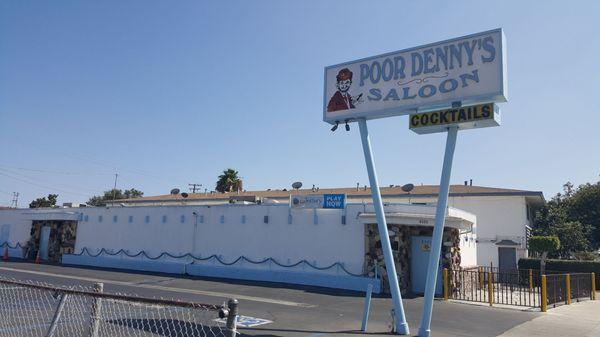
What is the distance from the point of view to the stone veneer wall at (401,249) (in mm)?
19472

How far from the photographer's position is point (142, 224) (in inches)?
1105

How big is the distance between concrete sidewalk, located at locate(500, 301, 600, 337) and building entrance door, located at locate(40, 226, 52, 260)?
3178 cm

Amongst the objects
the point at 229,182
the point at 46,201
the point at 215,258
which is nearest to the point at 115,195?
the point at 46,201

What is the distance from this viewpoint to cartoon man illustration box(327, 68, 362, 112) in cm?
1209

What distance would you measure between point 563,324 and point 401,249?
24.8 ft

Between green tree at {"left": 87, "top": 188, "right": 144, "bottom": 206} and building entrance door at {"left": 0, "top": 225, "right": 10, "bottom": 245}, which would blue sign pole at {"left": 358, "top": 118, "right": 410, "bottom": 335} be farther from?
green tree at {"left": 87, "top": 188, "right": 144, "bottom": 206}

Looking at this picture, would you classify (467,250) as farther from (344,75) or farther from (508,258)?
(344,75)

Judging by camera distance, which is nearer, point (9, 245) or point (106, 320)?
point (106, 320)

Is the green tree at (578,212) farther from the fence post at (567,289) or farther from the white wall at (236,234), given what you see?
the white wall at (236,234)

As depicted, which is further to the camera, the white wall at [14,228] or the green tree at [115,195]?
the green tree at [115,195]

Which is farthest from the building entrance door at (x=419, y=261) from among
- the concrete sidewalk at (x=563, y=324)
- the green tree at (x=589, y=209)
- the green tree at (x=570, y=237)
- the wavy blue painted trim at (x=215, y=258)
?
the green tree at (x=589, y=209)

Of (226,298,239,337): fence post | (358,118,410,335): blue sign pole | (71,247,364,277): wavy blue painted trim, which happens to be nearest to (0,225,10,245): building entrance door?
(71,247,364,277): wavy blue painted trim

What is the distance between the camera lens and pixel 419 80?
11070mm

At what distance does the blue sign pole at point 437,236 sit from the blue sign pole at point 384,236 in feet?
1.77
